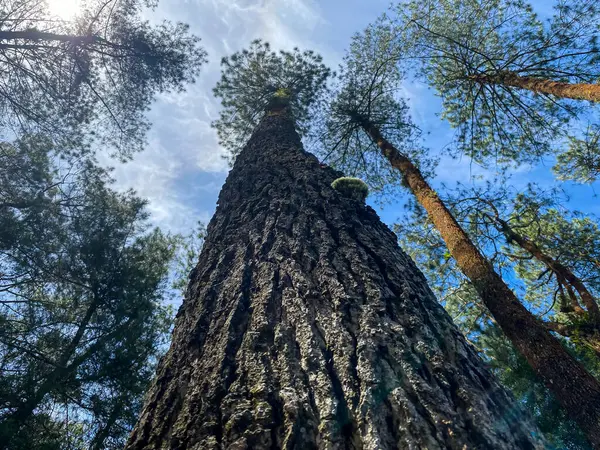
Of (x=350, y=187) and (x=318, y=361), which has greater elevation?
(x=350, y=187)

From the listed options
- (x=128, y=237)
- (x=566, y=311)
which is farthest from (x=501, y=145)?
(x=128, y=237)

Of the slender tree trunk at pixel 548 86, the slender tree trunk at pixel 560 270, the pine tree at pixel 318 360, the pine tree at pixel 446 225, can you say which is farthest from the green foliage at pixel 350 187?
the slender tree trunk at pixel 560 270

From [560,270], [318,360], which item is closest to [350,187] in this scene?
[318,360]

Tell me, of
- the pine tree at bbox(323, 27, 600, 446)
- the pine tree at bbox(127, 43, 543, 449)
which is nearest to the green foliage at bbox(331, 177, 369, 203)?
the pine tree at bbox(127, 43, 543, 449)

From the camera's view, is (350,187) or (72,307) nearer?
(350,187)

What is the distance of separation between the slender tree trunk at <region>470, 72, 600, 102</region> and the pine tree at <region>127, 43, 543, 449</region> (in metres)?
4.78

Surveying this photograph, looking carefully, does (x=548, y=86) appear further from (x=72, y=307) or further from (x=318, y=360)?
(x=72, y=307)

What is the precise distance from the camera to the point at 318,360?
5.38ft

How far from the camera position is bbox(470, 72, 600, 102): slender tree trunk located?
553 cm

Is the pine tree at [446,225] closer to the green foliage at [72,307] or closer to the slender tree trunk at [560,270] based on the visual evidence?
the slender tree trunk at [560,270]

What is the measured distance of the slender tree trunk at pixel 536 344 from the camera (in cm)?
346

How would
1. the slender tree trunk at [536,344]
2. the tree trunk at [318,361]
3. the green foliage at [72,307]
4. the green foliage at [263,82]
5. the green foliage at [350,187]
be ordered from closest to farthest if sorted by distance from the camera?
1. the tree trunk at [318,361]
2. the slender tree trunk at [536,344]
3. the green foliage at [350,187]
4. the green foliage at [72,307]
5. the green foliage at [263,82]

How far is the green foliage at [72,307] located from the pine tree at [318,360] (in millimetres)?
3747

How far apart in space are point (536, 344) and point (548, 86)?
4716 millimetres
